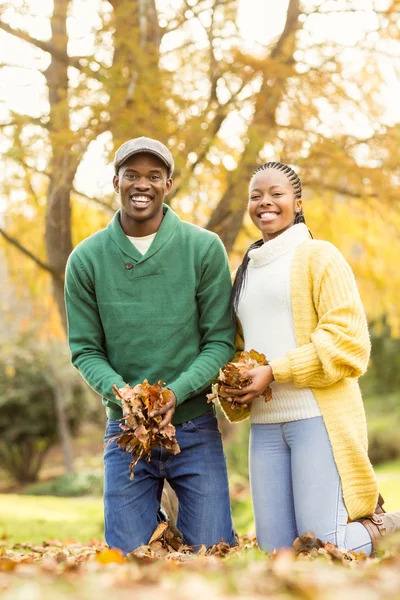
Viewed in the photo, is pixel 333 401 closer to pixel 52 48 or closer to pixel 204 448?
pixel 204 448

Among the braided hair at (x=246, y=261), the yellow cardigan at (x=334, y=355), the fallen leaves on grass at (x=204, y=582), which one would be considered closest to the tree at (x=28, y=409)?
the braided hair at (x=246, y=261)

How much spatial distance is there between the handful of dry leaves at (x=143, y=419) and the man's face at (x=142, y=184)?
0.91 metres

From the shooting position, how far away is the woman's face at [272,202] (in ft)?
12.3

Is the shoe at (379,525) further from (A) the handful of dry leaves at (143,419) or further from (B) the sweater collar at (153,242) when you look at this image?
(B) the sweater collar at (153,242)

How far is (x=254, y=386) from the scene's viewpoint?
3.43m

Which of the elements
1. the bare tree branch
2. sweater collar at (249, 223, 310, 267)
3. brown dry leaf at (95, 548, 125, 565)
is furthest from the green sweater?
the bare tree branch

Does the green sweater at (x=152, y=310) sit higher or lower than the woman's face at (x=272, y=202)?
lower

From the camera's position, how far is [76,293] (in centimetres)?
390

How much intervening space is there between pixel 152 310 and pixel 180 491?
0.95 metres

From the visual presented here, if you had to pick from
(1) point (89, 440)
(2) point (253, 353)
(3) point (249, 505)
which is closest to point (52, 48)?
(2) point (253, 353)

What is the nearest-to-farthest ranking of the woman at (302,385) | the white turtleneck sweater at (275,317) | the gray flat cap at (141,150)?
the woman at (302,385) < the white turtleneck sweater at (275,317) < the gray flat cap at (141,150)

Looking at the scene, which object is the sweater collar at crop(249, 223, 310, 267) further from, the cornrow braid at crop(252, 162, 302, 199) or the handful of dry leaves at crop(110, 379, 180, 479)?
the handful of dry leaves at crop(110, 379, 180, 479)

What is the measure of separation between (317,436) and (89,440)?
2161 cm

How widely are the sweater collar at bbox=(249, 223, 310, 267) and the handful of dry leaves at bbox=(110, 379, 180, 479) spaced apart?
0.83 metres
